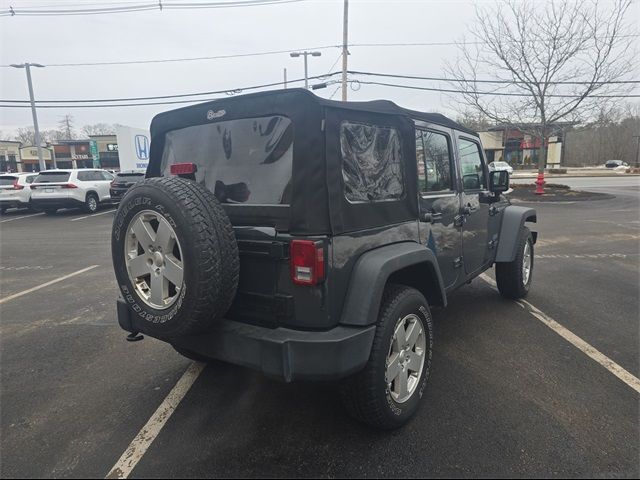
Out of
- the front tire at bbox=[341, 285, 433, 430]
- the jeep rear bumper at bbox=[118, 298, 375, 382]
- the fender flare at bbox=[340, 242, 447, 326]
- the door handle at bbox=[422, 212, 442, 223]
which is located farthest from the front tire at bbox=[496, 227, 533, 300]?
the jeep rear bumper at bbox=[118, 298, 375, 382]

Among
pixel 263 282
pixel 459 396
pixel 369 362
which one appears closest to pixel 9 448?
pixel 263 282

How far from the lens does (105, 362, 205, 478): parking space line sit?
7.35 feet

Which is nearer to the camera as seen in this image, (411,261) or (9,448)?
(9,448)

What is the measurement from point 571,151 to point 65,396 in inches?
3077

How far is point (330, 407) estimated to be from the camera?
277cm

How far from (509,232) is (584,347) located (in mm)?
1482

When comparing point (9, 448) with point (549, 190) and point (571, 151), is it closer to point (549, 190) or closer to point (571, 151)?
point (549, 190)

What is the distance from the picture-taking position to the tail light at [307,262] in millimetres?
2102

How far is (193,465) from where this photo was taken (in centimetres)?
224

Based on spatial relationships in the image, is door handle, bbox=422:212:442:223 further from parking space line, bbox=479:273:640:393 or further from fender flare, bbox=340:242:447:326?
parking space line, bbox=479:273:640:393

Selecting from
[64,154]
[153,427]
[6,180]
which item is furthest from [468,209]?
[64,154]

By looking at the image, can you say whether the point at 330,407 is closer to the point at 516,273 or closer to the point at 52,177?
the point at 516,273

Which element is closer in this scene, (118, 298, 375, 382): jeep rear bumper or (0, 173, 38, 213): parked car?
(118, 298, 375, 382): jeep rear bumper

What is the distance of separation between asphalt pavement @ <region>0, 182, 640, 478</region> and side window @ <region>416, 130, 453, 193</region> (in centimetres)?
146
